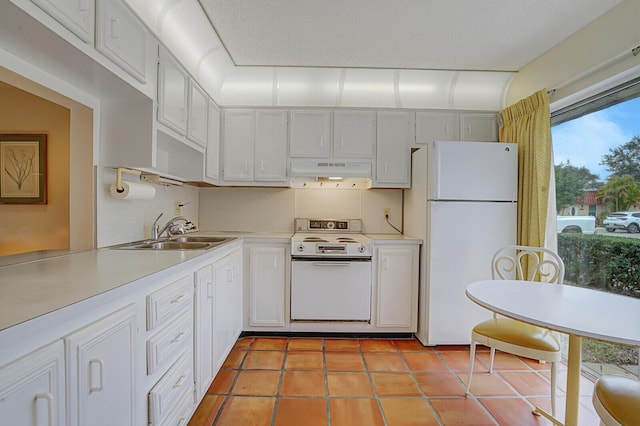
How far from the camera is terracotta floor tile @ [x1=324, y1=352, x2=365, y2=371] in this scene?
7.17 ft

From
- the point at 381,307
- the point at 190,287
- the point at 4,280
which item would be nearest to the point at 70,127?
the point at 4,280

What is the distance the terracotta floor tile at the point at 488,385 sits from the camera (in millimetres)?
1918

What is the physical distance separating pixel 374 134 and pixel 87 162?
2.31 metres

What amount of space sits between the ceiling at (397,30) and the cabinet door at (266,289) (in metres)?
1.80

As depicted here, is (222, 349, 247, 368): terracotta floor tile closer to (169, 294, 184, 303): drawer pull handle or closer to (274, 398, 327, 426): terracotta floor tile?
(274, 398, 327, 426): terracotta floor tile

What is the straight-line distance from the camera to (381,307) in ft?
8.71

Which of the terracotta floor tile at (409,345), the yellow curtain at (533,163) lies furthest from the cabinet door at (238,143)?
the yellow curtain at (533,163)

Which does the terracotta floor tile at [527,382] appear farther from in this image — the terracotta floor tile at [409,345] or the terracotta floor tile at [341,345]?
the terracotta floor tile at [341,345]

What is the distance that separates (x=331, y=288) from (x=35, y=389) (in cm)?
212

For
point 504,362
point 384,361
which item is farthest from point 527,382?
point 384,361

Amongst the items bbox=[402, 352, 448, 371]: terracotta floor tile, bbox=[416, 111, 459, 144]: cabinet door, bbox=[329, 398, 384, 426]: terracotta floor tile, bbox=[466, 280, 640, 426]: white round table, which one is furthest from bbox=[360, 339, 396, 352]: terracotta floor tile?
bbox=[416, 111, 459, 144]: cabinet door

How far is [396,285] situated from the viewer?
265 cm

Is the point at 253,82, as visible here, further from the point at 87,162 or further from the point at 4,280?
the point at 4,280

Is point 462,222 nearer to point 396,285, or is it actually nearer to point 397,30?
point 396,285
